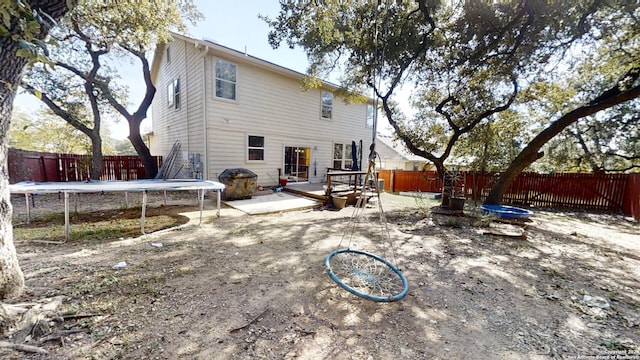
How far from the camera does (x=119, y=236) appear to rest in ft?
14.1

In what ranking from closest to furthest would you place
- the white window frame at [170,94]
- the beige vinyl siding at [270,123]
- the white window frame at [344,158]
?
the beige vinyl siding at [270,123]
the white window frame at [170,94]
the white window frame at [344,158]

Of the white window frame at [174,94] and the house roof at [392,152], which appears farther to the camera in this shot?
the house roof at [392,152]

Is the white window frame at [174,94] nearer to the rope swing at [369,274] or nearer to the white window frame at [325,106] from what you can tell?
the white window frame at [325,106]

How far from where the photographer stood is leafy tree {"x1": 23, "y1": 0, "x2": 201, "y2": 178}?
767 cm

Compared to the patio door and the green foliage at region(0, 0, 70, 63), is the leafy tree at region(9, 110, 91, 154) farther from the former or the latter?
the green foliage at region(0, 0, 70, 63)

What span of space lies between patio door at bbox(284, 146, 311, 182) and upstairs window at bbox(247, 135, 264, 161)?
123 cm

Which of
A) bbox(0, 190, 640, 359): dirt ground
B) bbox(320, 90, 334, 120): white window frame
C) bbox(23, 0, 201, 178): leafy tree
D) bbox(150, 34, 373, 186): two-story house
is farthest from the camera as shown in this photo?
bbox(320, 90, 334, 120): white window frame

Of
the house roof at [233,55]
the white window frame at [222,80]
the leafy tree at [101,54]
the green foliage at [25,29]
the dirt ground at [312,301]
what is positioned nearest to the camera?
the green foliage at [25,29]

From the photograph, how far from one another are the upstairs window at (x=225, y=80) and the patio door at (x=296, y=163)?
10.7 feet

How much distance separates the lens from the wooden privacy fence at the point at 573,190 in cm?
816

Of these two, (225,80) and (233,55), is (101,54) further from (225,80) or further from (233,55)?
(233,55)

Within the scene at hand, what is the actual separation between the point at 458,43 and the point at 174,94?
37.0 feet

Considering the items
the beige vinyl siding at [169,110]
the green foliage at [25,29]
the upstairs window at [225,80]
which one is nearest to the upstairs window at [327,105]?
the upstairs window at [225,80]

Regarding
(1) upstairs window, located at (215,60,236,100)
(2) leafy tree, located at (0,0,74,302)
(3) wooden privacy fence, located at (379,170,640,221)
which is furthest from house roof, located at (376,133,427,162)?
(2) leafy tree, located at (0,0,74,302)
